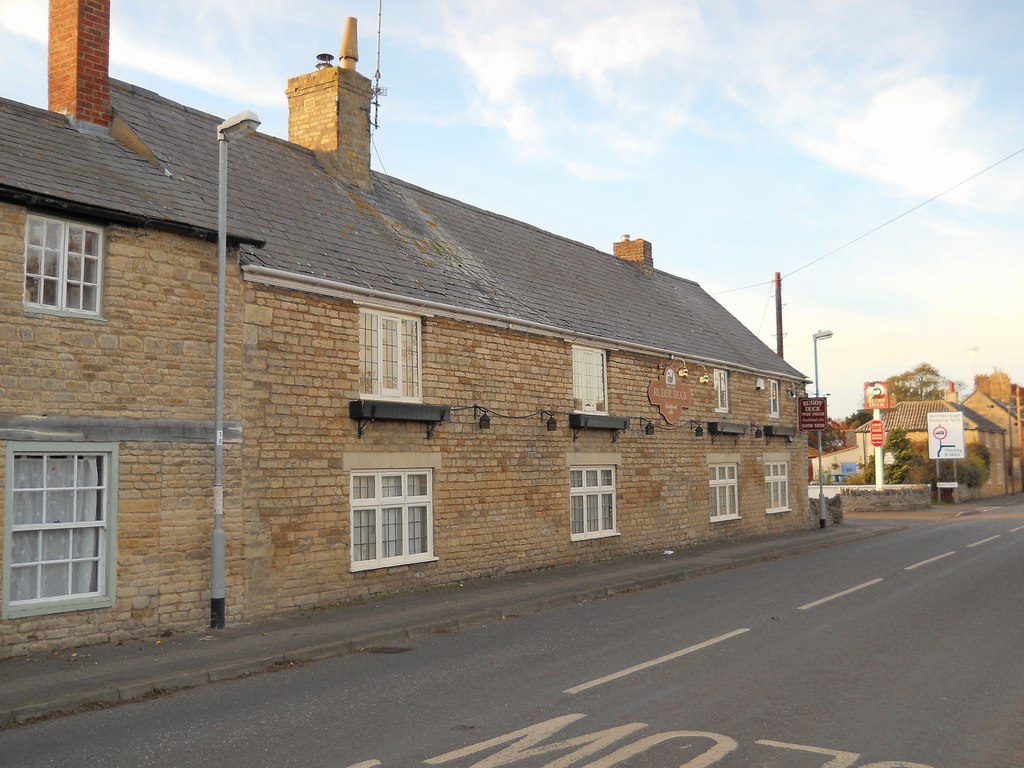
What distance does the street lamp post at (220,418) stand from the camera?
11.7 m

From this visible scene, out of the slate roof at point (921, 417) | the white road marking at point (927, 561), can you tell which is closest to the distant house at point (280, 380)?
the white road marking at point (927, 561)

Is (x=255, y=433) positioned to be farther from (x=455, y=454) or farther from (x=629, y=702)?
(x=629, y=702)

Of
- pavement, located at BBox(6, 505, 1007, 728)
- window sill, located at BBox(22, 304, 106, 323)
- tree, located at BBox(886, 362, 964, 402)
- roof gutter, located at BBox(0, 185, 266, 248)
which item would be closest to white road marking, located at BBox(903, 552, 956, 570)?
pavement, located at BBox(6, 505, 1007, 728)

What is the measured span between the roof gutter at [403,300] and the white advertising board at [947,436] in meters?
37.3

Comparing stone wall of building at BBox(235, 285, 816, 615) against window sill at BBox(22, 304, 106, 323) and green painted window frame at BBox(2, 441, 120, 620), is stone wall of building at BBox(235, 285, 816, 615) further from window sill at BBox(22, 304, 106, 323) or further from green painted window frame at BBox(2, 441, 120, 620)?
window sill at BBox(22, 304, 106, 323)

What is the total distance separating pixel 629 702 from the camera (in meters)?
7.88

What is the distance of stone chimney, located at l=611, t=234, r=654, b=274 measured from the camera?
29.1 metres

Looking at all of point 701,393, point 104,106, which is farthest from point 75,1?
point 701,393

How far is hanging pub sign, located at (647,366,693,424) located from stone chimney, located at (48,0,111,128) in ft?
45.5

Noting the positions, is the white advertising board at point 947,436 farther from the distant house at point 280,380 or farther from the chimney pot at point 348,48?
the chimney pot at point 348,48

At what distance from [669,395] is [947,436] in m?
36.6

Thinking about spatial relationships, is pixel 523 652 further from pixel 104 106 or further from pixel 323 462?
pixel 104 106

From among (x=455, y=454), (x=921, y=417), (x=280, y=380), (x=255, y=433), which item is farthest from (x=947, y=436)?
(x=255, y=433)

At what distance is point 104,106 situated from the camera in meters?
13.4
